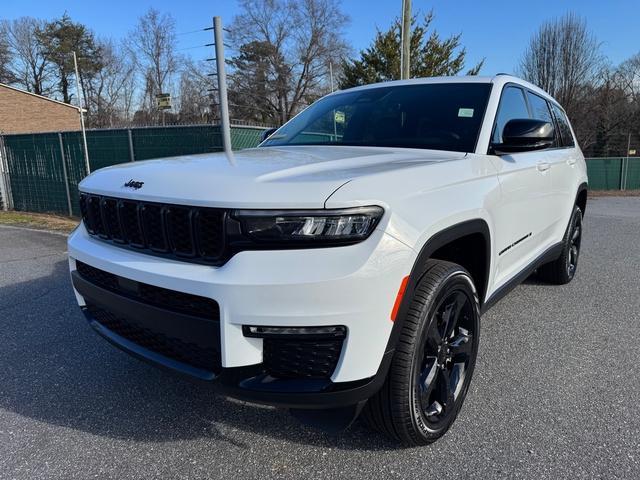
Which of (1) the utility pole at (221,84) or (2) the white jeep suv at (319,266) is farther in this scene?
(1) the utility pole at (221,84)

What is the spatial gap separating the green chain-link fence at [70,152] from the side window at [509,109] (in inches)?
203

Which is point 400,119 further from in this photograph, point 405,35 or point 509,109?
point 405,35

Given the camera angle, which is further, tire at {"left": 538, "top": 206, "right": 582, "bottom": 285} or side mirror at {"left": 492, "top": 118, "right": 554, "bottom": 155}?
tire at {"left": 538, "top": 206, "right": 582, "bottom": 285}

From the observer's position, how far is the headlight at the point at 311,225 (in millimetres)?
1718

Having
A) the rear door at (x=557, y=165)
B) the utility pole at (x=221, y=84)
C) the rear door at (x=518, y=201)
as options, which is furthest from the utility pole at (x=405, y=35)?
the rear door at (x=518, y=201)

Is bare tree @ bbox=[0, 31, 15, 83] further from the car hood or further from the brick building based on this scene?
the car hood

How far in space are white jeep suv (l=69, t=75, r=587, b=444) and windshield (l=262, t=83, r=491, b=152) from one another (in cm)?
3

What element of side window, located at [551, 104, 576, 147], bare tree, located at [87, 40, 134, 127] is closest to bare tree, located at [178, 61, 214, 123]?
bare tree, located at [87, 40, 134, 127]

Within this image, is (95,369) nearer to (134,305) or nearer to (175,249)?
(134,305)

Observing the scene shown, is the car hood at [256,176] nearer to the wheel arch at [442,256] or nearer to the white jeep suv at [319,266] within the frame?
the white jeep suv at [319,266]

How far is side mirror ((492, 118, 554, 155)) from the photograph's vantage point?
267 cm

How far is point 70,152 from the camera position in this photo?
33.2 ft

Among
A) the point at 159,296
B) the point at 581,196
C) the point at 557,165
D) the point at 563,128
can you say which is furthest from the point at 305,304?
the point at 581,196

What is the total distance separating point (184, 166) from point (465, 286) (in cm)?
145
